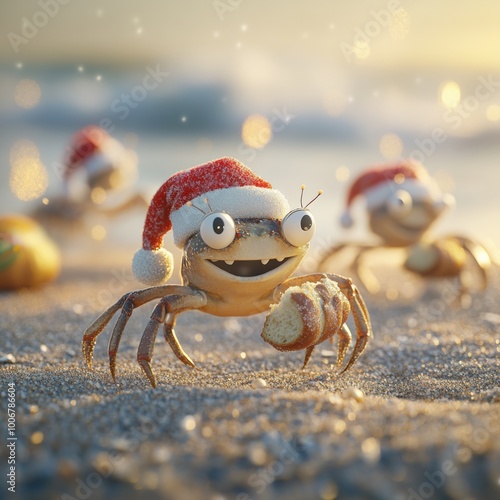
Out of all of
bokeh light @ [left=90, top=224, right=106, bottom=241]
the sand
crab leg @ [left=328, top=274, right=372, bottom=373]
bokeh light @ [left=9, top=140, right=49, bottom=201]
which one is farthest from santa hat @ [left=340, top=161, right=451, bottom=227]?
bokeh light @ [left=9, top=140, right=49, bottom=201]

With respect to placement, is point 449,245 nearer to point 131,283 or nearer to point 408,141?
point 131,283

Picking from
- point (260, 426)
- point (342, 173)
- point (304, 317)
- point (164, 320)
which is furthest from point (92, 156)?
point (342, 173)

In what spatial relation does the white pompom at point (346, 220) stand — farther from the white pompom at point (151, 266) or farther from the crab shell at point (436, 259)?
the white pompom at point (151, 266)

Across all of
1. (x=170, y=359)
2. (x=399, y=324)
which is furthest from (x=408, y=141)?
(x=170, y=359)

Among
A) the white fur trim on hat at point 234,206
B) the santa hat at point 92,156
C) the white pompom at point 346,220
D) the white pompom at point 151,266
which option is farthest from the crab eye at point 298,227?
the santa hat at point 92,156

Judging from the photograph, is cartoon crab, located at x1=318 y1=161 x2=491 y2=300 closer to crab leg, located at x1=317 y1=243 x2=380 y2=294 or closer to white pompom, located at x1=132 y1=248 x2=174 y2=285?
crab leg, located at x1=317 y1=243 x2=380 y2=294

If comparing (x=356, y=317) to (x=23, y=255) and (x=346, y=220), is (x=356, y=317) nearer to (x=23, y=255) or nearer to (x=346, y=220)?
(x=346, y=220)
